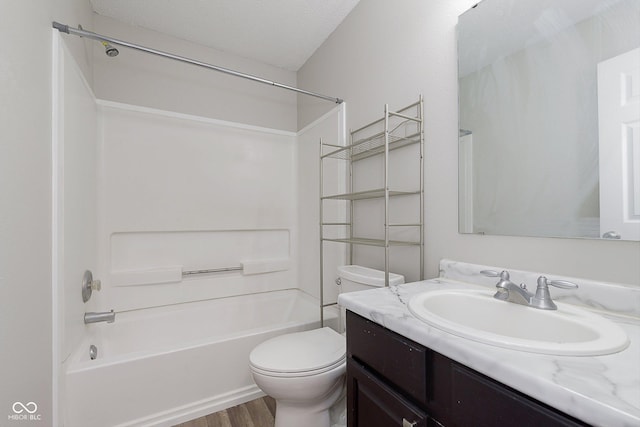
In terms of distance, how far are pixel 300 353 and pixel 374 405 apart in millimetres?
542

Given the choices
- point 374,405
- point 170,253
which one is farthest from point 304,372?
point 170,253

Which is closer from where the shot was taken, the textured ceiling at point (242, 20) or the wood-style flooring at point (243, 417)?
the wood-style flooring at point (243, 417)

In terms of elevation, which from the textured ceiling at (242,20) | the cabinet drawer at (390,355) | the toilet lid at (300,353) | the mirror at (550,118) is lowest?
the toilet lid at (300,353)

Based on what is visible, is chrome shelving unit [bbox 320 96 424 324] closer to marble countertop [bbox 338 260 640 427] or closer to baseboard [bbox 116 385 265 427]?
marble countertop [bbox 338 260 640 427]

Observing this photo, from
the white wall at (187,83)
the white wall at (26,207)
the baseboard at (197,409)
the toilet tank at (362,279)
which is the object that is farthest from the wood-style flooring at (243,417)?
the white wall at (187,83)

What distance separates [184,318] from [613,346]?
230 centimetres

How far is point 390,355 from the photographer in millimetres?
762

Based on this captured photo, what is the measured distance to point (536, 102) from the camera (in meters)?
0.94

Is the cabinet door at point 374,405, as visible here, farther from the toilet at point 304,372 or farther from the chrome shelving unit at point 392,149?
the chrome shelving unit at point 392,149

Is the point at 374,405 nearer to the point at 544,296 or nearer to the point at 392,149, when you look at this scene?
the point at 544,296

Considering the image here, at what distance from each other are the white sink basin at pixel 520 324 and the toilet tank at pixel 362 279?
0.39m

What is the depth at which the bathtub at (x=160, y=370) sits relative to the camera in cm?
130

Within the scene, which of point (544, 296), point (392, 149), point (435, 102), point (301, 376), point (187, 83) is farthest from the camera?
point (187, 83)

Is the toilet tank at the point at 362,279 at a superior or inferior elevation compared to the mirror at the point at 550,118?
inferior
